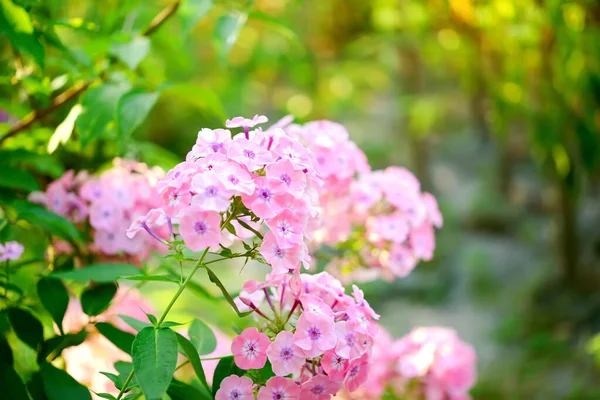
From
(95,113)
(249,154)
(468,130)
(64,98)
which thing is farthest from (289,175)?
(468,130)

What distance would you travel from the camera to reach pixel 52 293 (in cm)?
60

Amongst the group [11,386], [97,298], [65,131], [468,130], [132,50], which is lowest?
[11,386]

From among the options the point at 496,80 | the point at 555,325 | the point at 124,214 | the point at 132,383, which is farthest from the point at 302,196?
the point at 496,80

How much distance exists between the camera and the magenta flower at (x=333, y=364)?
1.61 ft

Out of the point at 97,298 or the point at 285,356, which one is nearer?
the point at 285,356

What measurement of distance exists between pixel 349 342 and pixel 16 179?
1.32 feet

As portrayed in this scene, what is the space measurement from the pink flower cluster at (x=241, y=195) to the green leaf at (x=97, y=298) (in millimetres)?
153

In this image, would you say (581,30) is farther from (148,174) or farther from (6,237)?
(6,237)

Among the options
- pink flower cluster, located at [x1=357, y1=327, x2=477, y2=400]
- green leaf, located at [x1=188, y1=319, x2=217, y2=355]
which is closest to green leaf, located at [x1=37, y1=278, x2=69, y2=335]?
Answer: green leaf, located at [x1=188, y1=319, x2=217, y2=355]

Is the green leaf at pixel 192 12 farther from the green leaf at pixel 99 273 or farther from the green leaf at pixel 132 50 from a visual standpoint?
the green leaf at pixel 99 273

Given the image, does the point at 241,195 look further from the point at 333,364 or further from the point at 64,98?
the point at 64,98

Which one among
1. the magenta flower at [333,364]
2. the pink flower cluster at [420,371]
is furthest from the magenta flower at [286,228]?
the pink flower cluster at [420,371]

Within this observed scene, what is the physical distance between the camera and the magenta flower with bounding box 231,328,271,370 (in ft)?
1.60

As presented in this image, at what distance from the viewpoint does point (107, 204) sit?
2.36 ft
